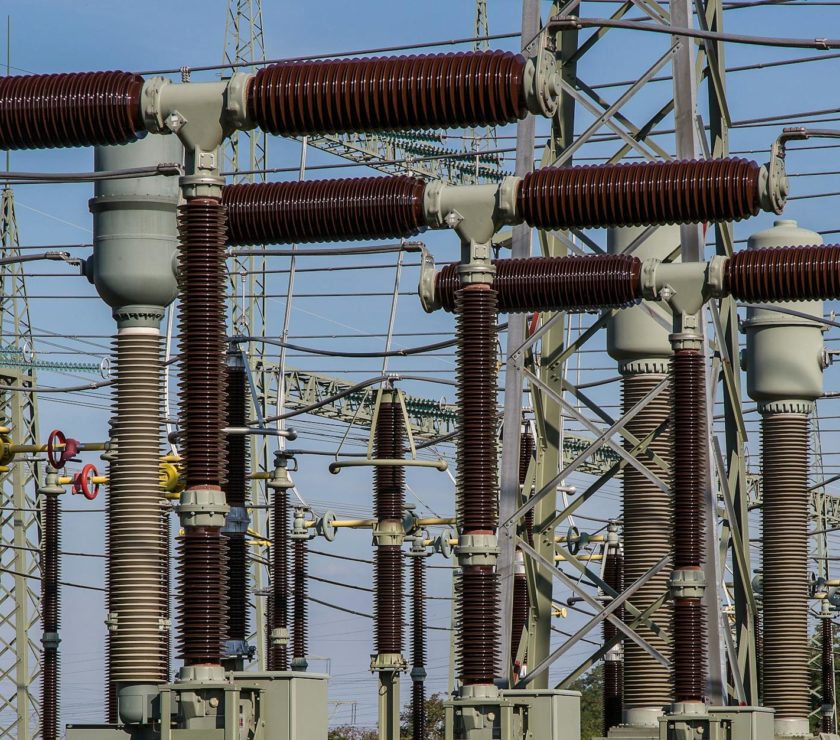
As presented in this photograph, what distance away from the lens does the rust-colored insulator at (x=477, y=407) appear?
1184 centimetres

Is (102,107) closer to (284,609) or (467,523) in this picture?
(467,523)

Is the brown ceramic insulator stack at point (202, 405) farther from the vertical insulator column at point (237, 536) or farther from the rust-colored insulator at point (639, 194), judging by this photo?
the vertical insulator column at point (237, 536)

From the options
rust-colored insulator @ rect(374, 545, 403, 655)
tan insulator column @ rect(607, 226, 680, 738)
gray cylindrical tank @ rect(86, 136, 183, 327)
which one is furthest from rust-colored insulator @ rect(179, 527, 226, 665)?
rust-colored insulator @ rect(374, 545, 403, 655)

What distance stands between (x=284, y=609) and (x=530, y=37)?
14301 millimetres

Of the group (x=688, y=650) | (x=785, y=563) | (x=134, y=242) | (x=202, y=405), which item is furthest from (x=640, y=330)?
(x=202, y=405)

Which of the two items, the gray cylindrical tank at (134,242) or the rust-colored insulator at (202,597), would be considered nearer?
the rust-colored insulator at (202,597)

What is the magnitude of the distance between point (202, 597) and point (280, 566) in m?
18.0

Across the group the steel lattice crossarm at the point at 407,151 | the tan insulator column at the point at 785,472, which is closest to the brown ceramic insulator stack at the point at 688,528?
the tan insulator column at the point at 785,472

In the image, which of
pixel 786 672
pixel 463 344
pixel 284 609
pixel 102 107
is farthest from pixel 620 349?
pixel 102 107

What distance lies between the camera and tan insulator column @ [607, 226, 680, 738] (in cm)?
2064

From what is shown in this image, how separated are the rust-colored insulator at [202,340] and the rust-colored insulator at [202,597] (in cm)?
34

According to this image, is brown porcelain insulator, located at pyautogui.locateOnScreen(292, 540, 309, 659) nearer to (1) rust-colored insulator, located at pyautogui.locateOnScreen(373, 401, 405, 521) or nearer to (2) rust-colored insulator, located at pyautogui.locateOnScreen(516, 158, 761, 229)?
(1) rust-colored insulator, located at pyautogui.locateOnScreen(373, 401, 405, 521)

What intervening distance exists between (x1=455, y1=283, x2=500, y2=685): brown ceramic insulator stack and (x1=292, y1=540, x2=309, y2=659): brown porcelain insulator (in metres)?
16.4

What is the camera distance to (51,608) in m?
27.9
